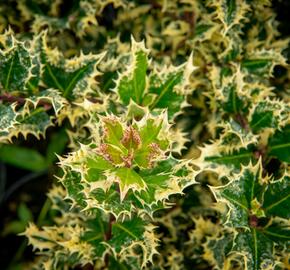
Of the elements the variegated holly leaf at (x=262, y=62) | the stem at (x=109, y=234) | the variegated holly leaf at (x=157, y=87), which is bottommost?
the stem at (x=109, y=234)

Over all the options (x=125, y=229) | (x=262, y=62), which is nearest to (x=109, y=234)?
(x=125, y=229)

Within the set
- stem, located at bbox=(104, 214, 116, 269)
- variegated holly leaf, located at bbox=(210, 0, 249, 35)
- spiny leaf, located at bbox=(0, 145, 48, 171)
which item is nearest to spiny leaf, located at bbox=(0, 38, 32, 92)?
stem, located at bbox=(104, 214, 116, 269)

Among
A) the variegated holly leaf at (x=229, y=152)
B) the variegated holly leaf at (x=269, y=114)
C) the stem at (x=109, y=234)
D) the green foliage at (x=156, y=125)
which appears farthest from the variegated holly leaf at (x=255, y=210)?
the stem at (x=109, y=234)

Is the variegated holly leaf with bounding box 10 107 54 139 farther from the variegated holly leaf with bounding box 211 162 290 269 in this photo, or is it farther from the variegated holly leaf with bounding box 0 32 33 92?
the variegated holly leaf with bounding box 211 162 290 269

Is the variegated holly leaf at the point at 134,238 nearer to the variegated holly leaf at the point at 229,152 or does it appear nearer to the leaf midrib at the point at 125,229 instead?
the leaf midrib at the point at 125,229

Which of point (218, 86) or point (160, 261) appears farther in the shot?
point (160, 261)

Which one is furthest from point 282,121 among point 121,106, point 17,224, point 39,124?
point 17,224

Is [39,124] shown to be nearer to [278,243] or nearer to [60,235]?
[60,235]
